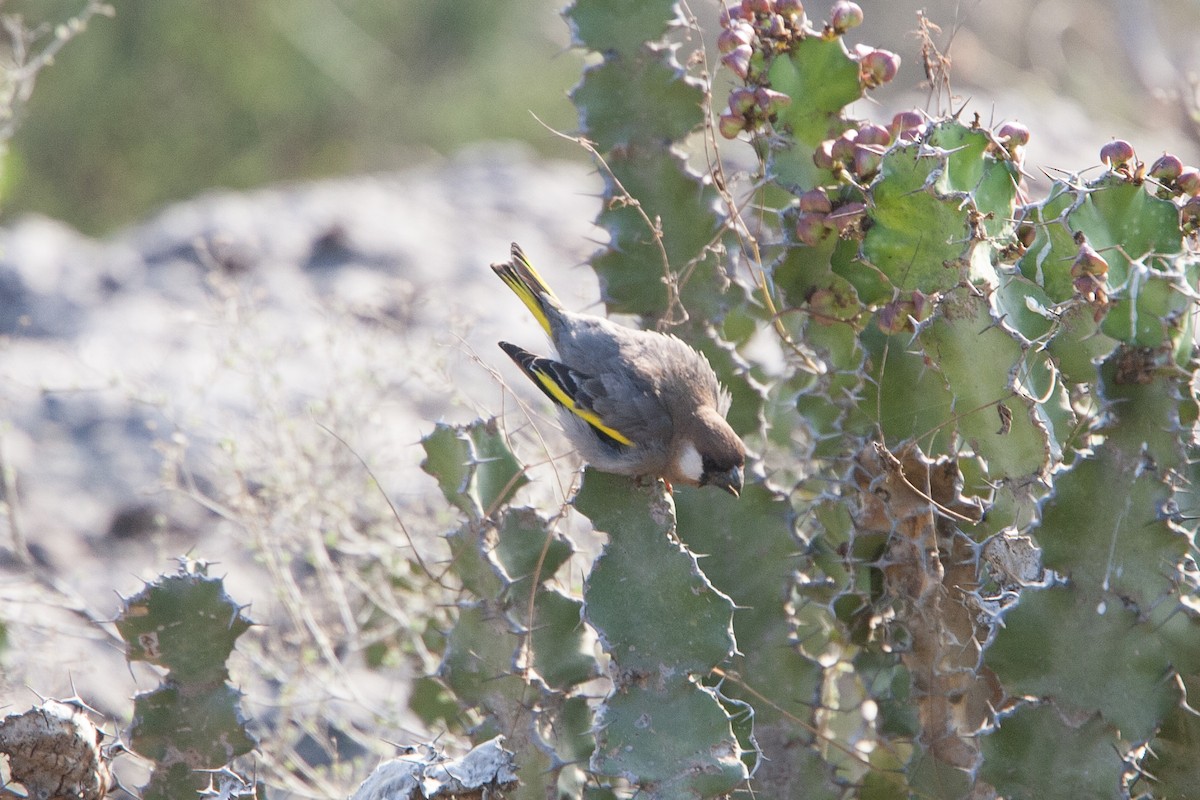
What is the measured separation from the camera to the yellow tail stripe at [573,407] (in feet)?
8.54

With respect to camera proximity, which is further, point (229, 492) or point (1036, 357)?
point (229, 492)

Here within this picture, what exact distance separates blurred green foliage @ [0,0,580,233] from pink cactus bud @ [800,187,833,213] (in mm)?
6632

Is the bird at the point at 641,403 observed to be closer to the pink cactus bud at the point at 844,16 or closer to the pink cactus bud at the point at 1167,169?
the pink cactus bud at the point at 844,16

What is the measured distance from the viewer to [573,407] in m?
2.73

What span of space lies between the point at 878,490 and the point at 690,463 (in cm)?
42

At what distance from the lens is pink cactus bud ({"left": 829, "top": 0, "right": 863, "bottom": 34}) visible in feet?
7.18

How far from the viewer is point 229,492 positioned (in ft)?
10.3

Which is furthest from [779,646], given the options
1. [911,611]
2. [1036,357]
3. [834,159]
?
[834,159]

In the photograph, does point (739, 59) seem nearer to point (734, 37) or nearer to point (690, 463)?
point (734, 37)

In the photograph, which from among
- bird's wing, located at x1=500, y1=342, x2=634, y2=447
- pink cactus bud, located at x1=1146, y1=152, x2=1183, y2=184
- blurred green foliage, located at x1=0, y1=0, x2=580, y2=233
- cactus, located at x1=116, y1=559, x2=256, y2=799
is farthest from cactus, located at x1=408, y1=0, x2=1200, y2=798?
blurred green foliage, located at x1=0, y1=0, x2=580, y2=233

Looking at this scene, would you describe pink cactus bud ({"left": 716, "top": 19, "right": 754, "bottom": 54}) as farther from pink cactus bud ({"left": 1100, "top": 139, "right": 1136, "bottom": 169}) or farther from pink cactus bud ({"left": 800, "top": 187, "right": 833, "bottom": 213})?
pink cactus bud ({"left": 1100, "top": 139, "right": 1136, "bottom": 169})

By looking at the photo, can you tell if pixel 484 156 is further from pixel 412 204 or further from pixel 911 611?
pixel 911 611

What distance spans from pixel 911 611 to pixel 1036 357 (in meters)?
0.53

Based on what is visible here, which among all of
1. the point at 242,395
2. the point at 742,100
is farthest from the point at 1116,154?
the point at 242,395
